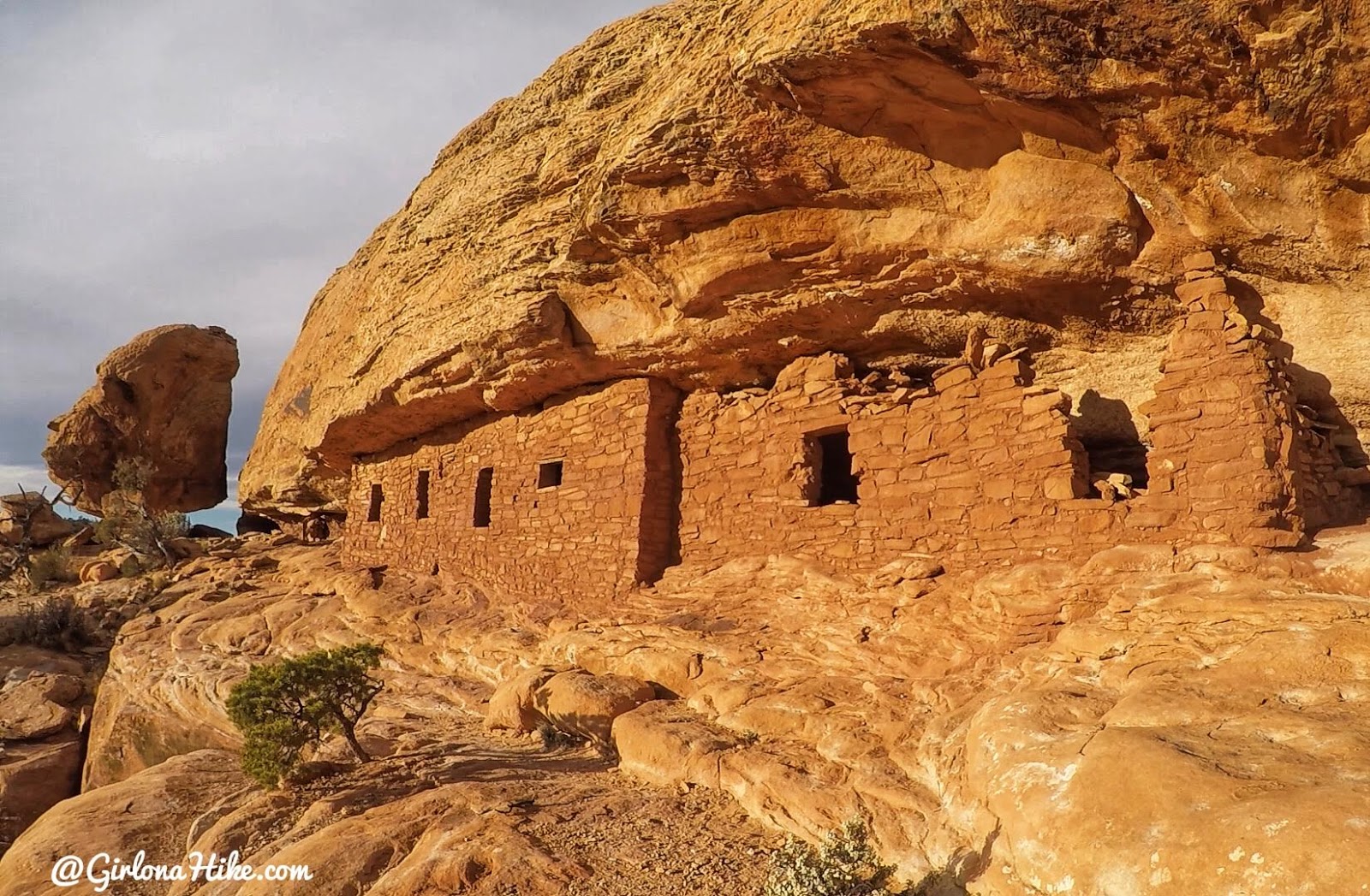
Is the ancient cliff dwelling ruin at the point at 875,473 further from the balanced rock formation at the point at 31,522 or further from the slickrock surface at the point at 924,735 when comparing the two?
the balanced rock formation at the point at 31,522

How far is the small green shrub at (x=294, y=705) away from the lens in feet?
16.2

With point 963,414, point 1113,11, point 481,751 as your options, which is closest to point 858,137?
point 1113,11

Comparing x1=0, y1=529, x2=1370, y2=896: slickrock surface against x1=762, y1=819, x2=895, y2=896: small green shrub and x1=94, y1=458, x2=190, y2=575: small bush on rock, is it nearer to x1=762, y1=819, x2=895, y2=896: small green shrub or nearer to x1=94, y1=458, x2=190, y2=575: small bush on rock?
x1=762, y1=819, x2=895, y2=896: small green shrub

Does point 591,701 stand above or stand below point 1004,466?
below

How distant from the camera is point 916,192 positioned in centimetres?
534

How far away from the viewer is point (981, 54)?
14.2 feet

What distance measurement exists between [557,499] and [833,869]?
548 centimetres

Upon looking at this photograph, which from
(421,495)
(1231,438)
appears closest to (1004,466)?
(1231,438)

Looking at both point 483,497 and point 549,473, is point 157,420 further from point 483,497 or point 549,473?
point 549,473

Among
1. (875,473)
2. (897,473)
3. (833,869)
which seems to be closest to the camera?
(833,869)

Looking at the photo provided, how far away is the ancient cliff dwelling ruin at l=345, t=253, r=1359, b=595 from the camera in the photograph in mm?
4383

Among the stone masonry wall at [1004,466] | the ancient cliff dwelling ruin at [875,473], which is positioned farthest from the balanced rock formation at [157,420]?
the stone masonry wall at [1004,466]

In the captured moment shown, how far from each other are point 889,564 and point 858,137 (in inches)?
118

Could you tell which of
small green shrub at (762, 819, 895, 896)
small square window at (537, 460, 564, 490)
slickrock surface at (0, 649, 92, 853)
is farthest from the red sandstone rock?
slickrock surface at (0, 649, 92, 853)
